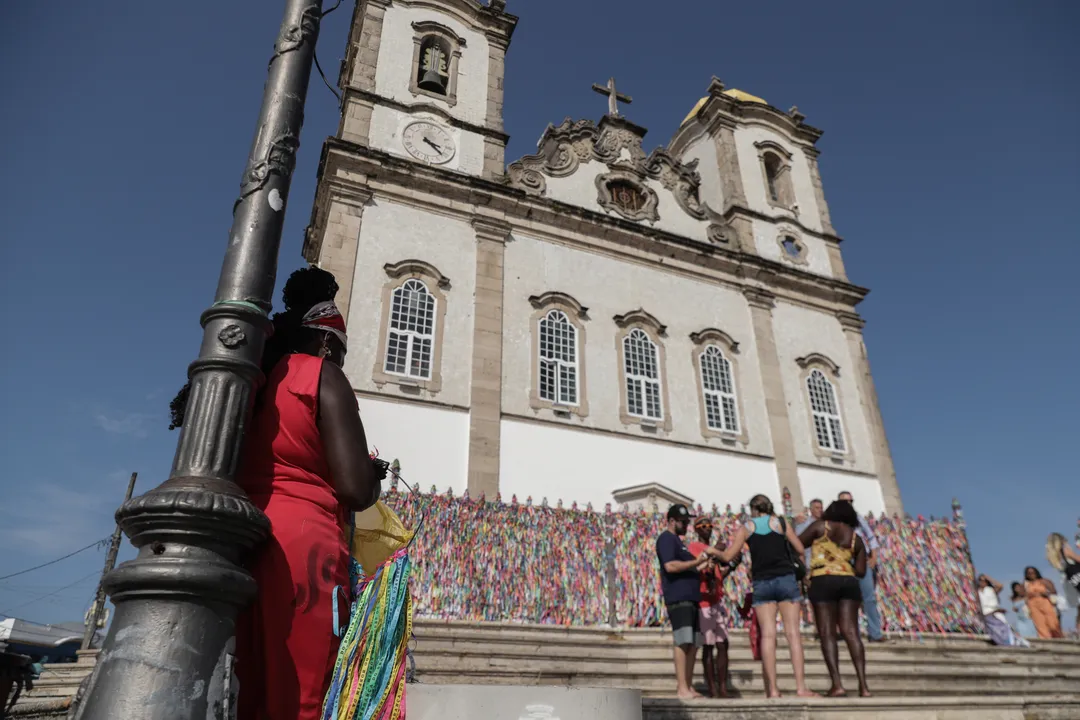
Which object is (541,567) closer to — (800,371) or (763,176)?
(800,371)

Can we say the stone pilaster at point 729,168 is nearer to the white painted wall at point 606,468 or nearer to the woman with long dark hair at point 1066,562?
the white painted wall at point 606,468

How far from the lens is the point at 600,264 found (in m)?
17.5

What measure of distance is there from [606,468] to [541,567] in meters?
3.80

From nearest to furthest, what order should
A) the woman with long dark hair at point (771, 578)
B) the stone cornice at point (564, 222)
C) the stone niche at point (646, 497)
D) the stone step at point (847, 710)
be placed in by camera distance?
the stone step at point (847, 710) → the woman with long dark hair at point (771, 578) → the stone niche at point (646, 497) → the stone cornice at point (564, 222)

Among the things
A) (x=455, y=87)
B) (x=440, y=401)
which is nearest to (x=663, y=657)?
(x=440, y=401)

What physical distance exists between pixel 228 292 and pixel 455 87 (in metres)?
17.3

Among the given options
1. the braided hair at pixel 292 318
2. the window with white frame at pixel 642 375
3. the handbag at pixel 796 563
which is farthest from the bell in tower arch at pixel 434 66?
the braided hair at pixel 292 318

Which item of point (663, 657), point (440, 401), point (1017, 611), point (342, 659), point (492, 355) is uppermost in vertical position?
point (492, 355)

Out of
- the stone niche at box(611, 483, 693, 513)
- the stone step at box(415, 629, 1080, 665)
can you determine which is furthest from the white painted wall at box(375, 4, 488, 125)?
the stone step at box(415, 629, 1080, 665)

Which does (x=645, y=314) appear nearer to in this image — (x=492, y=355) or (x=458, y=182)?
(x=492, y=355)

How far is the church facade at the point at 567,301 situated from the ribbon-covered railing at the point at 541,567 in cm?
170

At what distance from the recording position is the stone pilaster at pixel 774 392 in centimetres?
1673

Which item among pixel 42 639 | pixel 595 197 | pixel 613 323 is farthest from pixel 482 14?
pixel 42 639

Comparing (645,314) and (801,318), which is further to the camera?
(801,318)
